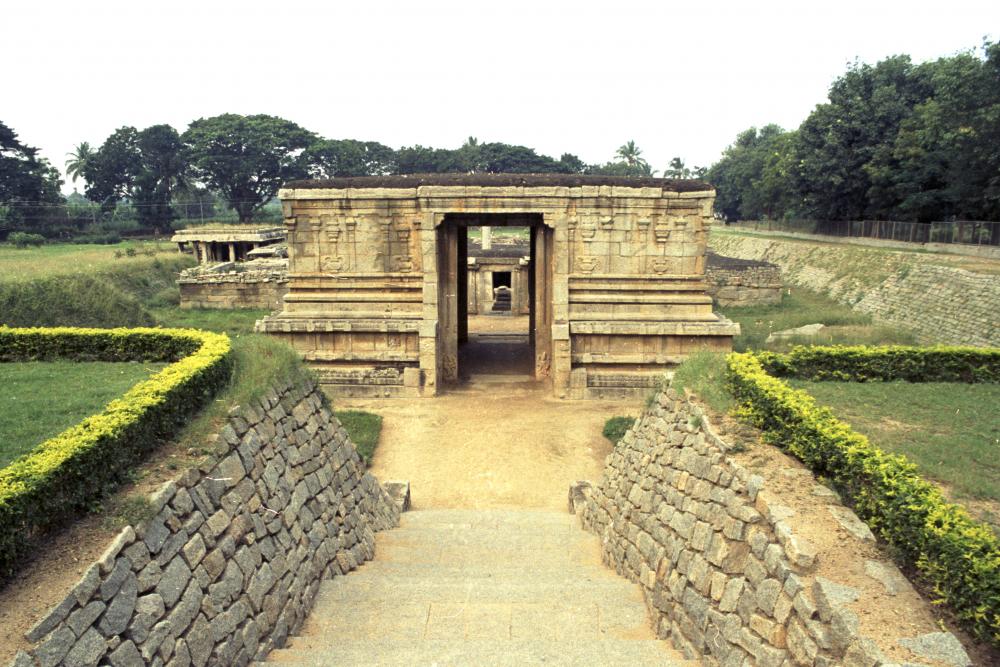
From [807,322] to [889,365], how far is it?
16325 millimetres

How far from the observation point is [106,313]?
1784cm

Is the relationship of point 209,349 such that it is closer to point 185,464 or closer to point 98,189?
point 185,464

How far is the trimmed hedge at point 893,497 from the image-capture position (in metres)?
4.26

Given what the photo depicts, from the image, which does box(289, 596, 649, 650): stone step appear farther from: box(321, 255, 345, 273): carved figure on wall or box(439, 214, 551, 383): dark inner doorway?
box(321, 255, 345, 273): carved figure on wall

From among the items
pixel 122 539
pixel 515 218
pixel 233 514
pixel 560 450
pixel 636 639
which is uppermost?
pixel 515 218

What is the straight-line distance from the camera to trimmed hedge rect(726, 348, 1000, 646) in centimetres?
426

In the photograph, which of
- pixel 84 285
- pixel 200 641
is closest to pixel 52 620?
pixel 200 641

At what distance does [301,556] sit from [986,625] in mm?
6292

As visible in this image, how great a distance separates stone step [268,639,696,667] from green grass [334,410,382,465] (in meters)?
8.27

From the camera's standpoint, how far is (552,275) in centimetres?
1864

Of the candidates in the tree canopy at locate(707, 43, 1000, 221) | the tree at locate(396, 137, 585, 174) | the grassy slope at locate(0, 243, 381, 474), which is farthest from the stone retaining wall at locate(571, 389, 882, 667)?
the tree at locate(396, 137, 585, 174)

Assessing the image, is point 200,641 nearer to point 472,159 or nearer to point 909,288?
point 909,288

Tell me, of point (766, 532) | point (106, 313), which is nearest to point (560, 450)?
point (766, 532)

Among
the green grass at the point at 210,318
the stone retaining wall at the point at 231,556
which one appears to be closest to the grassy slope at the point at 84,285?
the green grass at the point at 210,318
